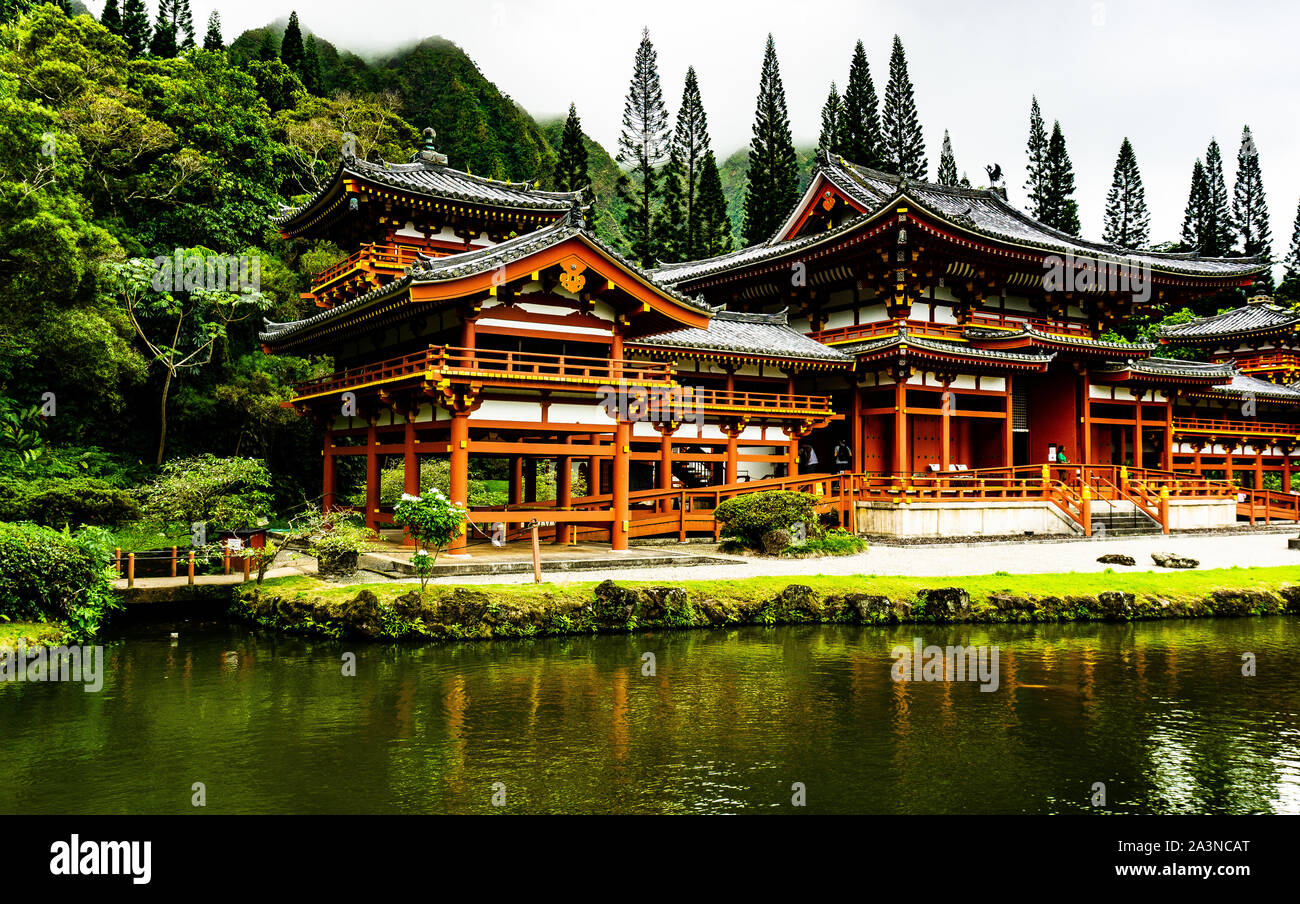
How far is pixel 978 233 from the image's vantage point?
3028 centimetres

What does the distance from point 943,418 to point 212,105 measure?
36.3m

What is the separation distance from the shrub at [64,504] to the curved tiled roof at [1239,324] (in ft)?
167

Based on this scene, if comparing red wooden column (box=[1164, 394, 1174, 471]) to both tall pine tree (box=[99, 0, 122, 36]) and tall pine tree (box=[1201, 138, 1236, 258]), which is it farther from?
tall pine tree (box=[99, 0, 122, 36])

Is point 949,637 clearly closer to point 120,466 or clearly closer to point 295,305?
point 120,466

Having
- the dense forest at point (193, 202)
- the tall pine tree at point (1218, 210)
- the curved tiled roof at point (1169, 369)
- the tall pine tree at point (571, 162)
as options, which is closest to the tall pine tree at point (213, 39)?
the dense forest at point (193, 202)

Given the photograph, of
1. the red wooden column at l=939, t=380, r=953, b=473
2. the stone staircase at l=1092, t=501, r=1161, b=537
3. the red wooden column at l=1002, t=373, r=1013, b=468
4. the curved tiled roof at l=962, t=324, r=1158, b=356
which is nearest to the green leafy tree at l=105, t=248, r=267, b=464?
the red wooden column at l=939, t=380, r=953, b=473

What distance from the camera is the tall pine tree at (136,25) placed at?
5631cm

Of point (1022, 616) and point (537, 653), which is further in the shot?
point (1022, 616)

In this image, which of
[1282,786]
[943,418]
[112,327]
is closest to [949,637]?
[1282,786]

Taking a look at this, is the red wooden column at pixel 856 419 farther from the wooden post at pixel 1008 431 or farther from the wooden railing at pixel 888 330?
the wooden post at pixel 1008 431

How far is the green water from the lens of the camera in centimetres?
813

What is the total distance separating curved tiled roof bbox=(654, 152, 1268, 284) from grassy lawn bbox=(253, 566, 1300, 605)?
15672mm

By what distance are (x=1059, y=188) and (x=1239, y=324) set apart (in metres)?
A: 20.8

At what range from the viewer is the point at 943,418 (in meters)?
30.8
